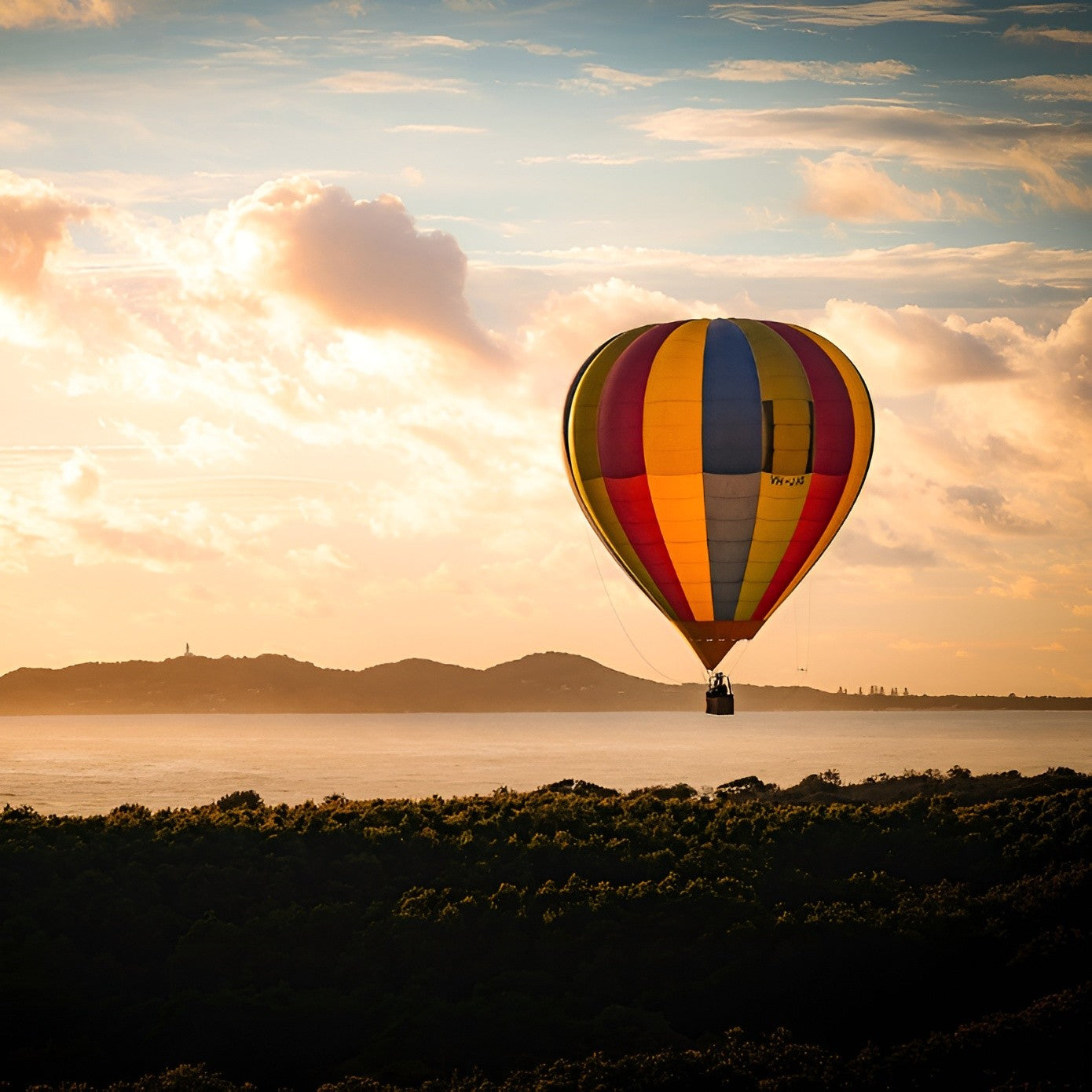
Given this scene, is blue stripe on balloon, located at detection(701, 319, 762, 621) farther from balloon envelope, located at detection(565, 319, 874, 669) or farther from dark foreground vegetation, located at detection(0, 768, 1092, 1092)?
dark foreground vegetation, located at detection(0, 768, 1092, 1092)

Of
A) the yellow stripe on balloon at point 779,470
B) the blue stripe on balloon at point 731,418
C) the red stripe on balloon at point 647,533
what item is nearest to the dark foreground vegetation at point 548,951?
the red stripe on balloon at point 647,533

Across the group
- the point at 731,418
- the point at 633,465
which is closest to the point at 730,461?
the point at 731,418

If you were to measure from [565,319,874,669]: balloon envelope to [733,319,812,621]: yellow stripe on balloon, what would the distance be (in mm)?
31

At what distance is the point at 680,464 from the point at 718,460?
1.04 meters

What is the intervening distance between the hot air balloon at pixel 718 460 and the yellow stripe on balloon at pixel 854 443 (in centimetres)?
8

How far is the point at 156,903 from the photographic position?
35.3 m

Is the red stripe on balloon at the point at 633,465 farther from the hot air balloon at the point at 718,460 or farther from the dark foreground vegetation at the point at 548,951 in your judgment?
the dark foreground vegetation at the point at 548,951

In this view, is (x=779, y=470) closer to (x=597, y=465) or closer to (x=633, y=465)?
(x=633, y=465)

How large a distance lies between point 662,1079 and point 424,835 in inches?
710

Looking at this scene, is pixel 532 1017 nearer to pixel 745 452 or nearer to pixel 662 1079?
pixel 662 1079

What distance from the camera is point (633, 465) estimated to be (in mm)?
39281

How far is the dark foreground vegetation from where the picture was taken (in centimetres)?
2573

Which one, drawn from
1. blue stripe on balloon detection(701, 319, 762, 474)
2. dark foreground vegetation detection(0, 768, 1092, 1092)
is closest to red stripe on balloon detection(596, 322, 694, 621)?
blue stripe on balloon detection(701, 319, 762, 474)

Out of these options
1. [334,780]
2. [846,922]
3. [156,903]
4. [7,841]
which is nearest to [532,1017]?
[846,922]
